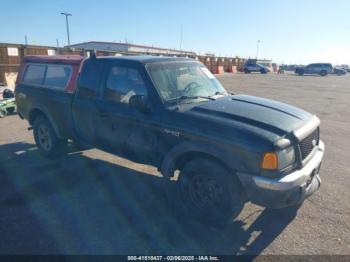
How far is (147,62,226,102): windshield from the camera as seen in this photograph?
4.01 meters

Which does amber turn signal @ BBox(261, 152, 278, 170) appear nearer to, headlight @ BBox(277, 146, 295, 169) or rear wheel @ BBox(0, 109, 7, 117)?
headlight @ BBox(277, 146, 295, 169)

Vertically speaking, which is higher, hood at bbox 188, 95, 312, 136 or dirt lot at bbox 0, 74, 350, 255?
hood at bbox 188, 95, 312, 136

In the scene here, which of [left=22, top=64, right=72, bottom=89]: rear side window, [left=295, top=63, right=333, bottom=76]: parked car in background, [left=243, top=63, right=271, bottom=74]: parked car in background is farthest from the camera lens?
[left=243, top=63, right=271, bottom=74]: parked car in background

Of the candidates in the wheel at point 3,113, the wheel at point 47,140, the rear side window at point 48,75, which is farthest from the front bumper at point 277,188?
the wheel at point 3,113

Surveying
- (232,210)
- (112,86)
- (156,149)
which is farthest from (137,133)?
(232,210)

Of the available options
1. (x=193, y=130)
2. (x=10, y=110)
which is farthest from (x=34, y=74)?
(x=10, y=110)

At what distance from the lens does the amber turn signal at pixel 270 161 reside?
306 centimetres

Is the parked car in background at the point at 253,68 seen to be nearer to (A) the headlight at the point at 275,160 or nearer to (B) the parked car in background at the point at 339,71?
→ (B) the parked car in background at the point at 339,71

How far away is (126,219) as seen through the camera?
379 cm

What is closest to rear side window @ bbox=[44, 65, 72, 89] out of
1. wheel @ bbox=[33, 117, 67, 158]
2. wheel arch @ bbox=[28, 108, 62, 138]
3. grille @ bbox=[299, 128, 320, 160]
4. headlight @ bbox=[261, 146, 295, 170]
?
wheel arch @ bbox=[28, 108, 62, 138]

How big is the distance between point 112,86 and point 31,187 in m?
2.05

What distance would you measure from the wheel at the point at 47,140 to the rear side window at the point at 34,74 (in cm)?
75

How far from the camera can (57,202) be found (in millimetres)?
4211

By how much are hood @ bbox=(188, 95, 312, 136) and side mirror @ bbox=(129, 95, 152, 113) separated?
0.58 m
